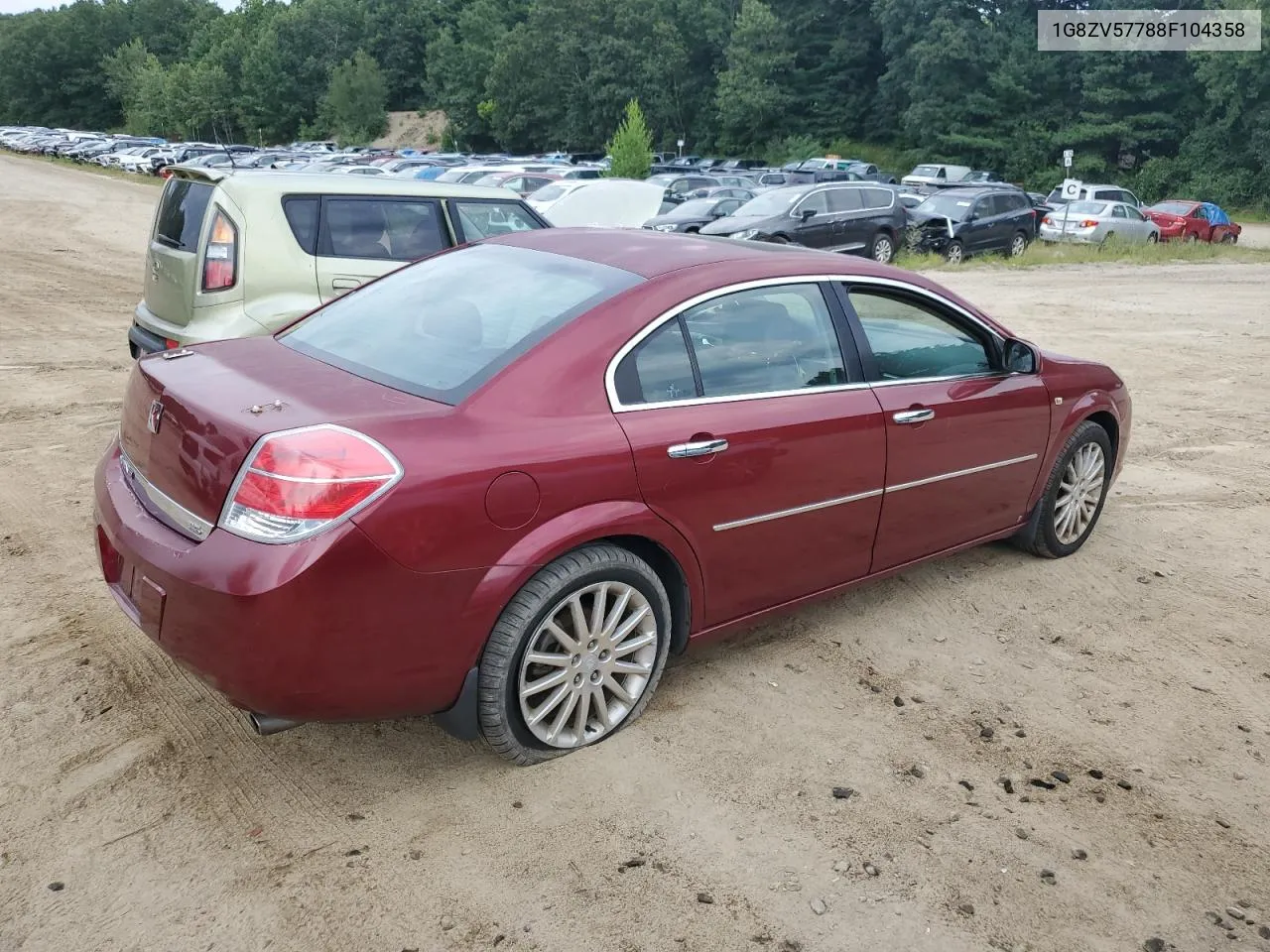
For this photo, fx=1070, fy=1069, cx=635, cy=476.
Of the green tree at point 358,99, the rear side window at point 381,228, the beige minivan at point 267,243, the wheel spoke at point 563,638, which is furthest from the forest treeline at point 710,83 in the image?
the wheel spoke at point 563,638

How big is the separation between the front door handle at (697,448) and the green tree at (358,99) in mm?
90661

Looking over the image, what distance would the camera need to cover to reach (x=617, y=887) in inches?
111

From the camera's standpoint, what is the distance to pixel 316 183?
6906mm

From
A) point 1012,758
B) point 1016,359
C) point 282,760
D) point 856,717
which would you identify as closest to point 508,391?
point 282,760

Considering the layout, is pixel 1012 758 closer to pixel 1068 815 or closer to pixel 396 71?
pixel 1068 815

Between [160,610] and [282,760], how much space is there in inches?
26.3

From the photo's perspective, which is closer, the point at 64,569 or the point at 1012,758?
the point at 1012,758

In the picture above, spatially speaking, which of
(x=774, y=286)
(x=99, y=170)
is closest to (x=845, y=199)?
(x=774, y=286)

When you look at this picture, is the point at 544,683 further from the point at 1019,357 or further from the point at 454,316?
the point at 1019,357

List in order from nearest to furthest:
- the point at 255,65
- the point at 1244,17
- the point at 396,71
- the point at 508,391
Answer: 1. the point at 508,391
2. the point at 1244,17
3. the point at 255,65
4. the point at 396,71

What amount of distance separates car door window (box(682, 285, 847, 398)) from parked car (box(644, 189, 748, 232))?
1716 cm

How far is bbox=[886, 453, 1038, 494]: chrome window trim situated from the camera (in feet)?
13.9

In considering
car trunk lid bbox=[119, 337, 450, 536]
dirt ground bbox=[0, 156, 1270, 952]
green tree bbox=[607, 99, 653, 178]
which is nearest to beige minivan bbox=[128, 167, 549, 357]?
dirt ground bbox=[0, 156, 1270, 952]

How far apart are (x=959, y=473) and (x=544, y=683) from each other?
2150 millimetres
